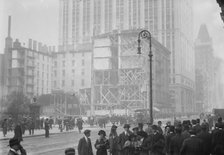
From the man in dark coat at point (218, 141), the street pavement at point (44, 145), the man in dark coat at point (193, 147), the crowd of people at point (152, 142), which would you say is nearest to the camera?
the man in dark coat at point (193, 147)

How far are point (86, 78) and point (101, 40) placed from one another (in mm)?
26997

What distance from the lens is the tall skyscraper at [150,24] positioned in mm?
116625

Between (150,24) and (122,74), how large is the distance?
137 feet

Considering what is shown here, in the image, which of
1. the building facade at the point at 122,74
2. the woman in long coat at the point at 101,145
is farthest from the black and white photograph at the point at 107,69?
the woman in long coat at the point at 101,145

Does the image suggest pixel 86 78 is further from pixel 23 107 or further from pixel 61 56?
pixel 23 107

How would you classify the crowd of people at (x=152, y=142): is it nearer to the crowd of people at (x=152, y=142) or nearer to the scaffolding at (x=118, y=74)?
the crowd of people at (x=152, y=142)

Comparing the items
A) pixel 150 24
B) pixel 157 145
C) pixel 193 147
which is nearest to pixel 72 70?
pixel 150 24

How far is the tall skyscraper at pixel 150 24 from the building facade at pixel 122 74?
22954mm

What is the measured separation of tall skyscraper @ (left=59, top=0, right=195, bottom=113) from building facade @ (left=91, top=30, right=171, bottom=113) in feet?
75.3

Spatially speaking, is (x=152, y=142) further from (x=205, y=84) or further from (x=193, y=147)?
(x=205, y=84)

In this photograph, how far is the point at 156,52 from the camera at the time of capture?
89.8 metres

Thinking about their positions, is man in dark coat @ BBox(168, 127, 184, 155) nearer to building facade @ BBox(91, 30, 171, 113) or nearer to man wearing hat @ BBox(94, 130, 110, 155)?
man wearing hat @ BBox(94, 130, 110, 155)

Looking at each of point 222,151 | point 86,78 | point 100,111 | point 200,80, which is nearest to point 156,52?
point 100,111

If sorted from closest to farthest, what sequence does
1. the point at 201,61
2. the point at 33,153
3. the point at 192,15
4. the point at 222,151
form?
the point at 222,151, the point at 33,153, the point at 192,15, the point at 201,61
